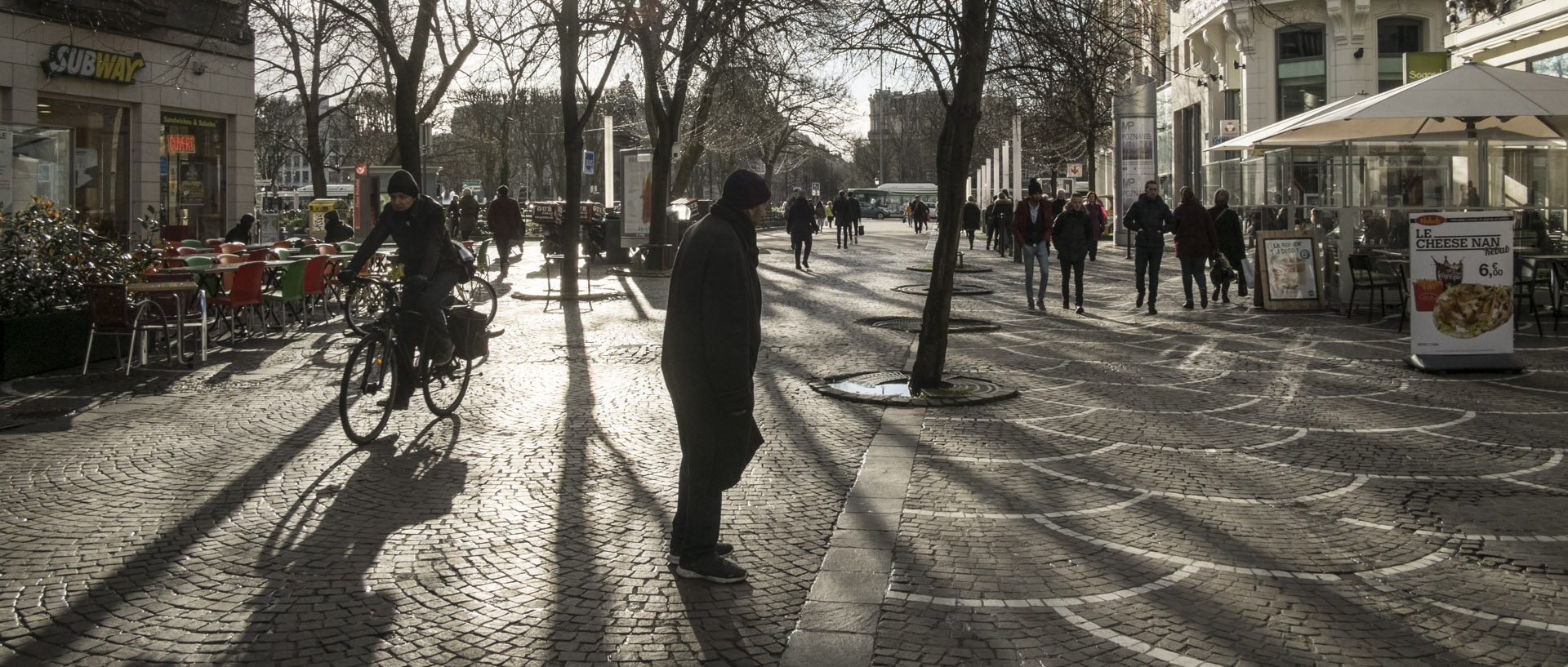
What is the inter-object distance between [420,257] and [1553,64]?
77.8 feet

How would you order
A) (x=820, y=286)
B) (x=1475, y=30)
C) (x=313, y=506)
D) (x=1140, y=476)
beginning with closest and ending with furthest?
(x=313, y=506)
(x=1140, y=476)
(x=820, y=286)
(x=1475, y=30)

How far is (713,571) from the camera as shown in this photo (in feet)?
17.2

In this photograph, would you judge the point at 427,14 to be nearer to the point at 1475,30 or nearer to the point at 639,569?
the point at 639,569

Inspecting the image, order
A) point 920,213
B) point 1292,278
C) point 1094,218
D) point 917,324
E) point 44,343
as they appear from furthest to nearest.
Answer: point 920,213, point 1094,218, point 1292,278, point 917,324, point 44,343

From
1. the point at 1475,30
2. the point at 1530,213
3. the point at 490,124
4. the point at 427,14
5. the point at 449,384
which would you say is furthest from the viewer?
the point at 490,124

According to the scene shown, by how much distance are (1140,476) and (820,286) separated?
16146mm

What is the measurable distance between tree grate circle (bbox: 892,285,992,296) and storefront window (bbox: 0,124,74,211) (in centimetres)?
1230

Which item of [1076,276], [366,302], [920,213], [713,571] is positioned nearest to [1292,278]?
[1076,276]

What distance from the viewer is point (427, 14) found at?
60.4 feet

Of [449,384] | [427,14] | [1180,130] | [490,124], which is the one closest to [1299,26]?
[449,384]

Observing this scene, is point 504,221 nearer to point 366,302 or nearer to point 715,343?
point 366,302

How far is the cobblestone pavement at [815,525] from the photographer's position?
4605mm

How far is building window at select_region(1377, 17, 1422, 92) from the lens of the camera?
3941 centimetres

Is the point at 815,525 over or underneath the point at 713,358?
underneath
